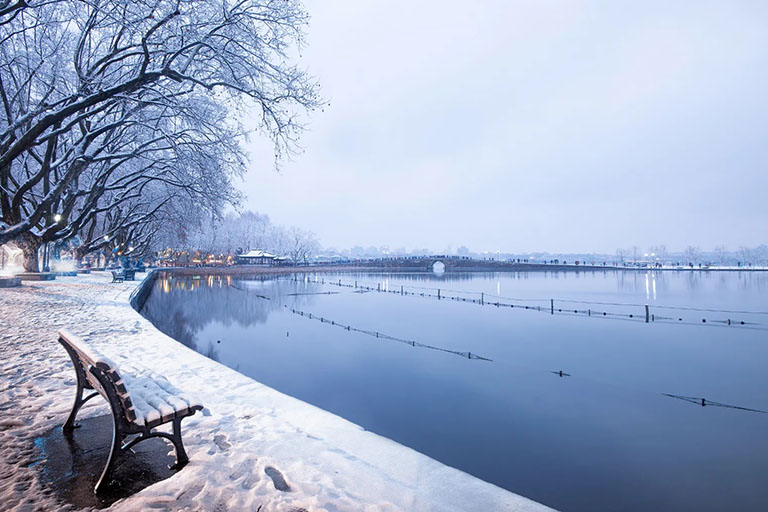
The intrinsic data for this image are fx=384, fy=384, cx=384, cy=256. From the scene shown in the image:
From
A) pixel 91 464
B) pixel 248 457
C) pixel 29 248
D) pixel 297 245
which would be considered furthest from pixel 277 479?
pixel 297 245

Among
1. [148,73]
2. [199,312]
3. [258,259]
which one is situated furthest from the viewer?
[258,259]

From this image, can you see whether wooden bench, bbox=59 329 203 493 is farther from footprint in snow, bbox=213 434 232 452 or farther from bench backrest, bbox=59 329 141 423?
footprint in snow, bbox=213 434 232 452

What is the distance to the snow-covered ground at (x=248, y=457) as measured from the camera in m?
3.13

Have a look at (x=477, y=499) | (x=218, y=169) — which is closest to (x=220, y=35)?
(x=218, y=169)

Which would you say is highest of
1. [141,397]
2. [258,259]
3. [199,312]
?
[258,259]

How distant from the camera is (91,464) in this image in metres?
3.61

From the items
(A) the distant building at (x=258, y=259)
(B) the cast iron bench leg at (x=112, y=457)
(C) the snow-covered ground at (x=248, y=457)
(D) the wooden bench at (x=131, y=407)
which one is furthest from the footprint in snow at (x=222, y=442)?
(A) the distant building at (x=258, y=259)

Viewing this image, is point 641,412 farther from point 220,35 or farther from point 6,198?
point 6,198

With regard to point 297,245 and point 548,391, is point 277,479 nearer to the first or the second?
point 548,391

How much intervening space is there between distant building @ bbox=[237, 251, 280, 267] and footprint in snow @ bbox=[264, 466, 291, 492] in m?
102

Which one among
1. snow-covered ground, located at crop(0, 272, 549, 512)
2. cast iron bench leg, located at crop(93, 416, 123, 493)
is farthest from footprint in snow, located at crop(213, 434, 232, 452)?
cast iron bench leg, located at crop(93, 416, 123, 493)

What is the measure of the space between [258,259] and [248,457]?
10440 cm

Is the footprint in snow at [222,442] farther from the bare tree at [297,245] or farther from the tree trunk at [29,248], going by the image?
the bare tree at [297,245]

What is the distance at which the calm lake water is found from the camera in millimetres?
6148
